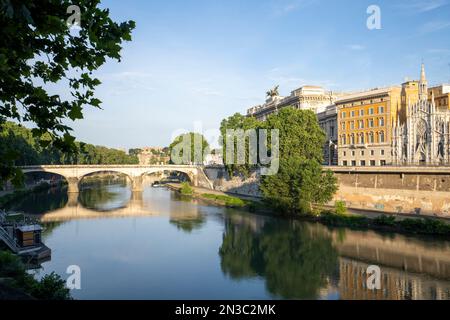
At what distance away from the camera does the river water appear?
67.3 ft

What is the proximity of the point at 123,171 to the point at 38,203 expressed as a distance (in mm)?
19623

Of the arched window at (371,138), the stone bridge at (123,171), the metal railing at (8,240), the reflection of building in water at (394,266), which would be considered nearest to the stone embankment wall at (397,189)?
the reflection of building in water at (394,266)

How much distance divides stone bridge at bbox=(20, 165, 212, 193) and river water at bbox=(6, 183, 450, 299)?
26788 millimetres

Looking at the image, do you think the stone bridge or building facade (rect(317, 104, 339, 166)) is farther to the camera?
the stone bridge

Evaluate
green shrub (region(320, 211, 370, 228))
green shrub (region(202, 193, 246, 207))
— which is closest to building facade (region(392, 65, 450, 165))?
green shrub (region(320, 211, 370, 228))

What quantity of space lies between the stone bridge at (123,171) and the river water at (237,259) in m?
26.8

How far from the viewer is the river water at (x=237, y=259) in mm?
20516

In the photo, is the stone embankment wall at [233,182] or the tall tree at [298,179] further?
the stone embankment wall at [233,182]

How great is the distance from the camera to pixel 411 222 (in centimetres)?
3078

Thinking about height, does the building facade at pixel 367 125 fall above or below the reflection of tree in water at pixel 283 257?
above

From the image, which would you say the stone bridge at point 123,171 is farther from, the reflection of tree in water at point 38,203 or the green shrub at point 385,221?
the green shrub at point 385,221

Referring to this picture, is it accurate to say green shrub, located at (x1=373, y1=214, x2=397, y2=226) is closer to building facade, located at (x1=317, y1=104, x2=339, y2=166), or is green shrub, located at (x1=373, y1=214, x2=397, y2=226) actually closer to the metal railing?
the metal railing

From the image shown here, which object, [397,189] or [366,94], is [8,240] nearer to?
[397,189]
